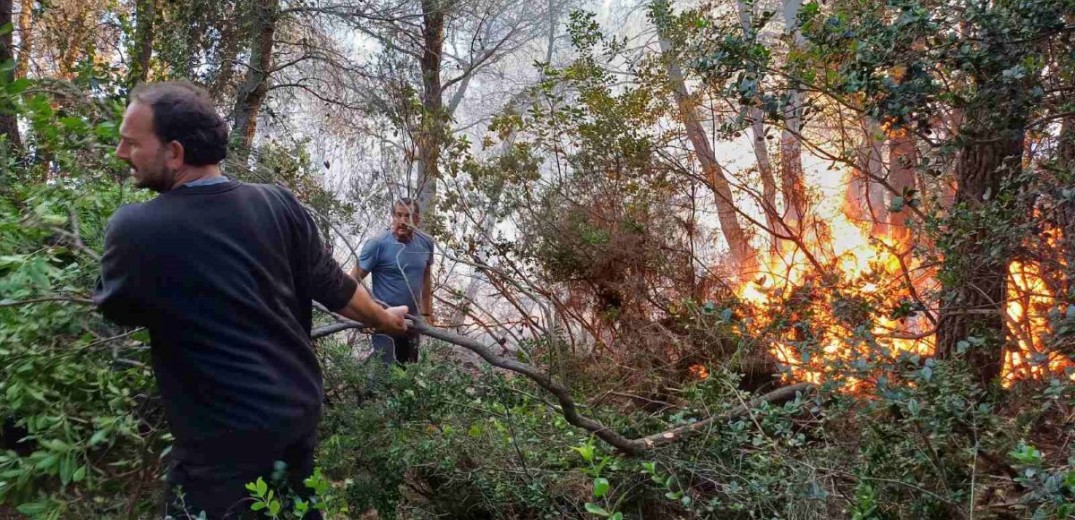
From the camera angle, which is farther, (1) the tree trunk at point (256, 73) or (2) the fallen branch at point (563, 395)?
(1) the tree trunk at point (256, 73)

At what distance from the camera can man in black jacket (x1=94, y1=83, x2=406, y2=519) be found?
2.18m

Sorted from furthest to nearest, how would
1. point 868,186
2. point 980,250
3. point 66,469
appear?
point 868,186 < point 980,250 < point 66,469

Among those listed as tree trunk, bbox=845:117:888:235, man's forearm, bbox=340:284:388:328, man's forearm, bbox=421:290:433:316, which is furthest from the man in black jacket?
tree trunk, bbox=845:117:888:235

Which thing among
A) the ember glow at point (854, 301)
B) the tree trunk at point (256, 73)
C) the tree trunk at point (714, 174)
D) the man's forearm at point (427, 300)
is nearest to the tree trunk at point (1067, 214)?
the ember glow at point (854, 301)

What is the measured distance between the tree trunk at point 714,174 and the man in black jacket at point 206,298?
560 centimetres

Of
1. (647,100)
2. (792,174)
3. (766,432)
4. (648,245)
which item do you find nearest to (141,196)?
(766,432)

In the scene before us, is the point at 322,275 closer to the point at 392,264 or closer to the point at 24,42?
the point at 392,264

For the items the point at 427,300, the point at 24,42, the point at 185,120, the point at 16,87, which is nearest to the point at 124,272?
the point at 185,120

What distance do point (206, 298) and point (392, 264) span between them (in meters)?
4.24

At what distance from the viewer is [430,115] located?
274 inches

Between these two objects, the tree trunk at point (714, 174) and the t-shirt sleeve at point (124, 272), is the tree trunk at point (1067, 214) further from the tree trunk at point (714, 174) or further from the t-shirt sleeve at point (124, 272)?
the t-shirt sleeve at point (124, 272)

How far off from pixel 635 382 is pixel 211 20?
5.48 meters

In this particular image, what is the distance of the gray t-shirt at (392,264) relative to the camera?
6.48m

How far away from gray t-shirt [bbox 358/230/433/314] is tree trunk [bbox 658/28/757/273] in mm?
2840
